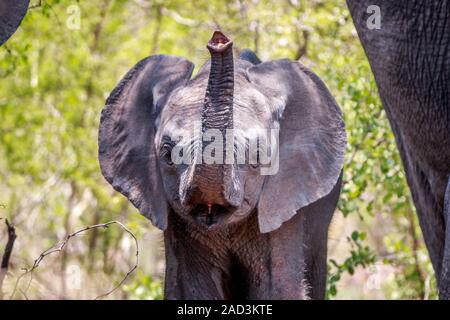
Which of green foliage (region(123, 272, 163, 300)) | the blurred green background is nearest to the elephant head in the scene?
green foliage (region(123, 272, 163, 300))

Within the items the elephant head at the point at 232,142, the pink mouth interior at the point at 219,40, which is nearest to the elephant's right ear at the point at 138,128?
the elephant head at the point at 232,142

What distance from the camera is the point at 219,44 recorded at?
4340 millimetres

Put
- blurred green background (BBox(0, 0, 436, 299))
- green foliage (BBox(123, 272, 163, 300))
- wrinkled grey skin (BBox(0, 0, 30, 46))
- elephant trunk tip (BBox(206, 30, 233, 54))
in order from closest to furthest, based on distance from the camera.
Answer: elephant trunk tip (BBox(206, 30, 233, 54))
wrinkled grey skin (BBox(0, 0, 30, 46))
green foliage (BBox(123, 272, 163, 300))
blurred green background (BBox(0, 0, 436, 299))

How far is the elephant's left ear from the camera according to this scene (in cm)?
532

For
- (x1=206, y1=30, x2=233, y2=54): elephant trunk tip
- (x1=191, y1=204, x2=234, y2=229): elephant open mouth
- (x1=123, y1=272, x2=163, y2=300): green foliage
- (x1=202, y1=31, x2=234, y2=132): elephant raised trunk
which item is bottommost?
(x1=123, y1=272, x2=163, y2=300): green foliage

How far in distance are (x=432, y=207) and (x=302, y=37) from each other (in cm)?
339

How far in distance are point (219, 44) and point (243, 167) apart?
709 mm

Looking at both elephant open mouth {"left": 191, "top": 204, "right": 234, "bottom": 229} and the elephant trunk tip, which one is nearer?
the elephant trunk tip

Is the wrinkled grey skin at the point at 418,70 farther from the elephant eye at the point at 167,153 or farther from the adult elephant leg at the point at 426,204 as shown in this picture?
the elephant eye at the point at 167,153

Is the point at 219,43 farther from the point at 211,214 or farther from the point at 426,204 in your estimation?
the point at 426,204

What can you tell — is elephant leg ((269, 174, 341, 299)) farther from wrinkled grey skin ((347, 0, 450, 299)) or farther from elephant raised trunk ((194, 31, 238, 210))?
elephant raised trunk ((194, 31, 238, 210))

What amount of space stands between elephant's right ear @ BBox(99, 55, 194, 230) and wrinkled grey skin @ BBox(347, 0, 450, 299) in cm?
86

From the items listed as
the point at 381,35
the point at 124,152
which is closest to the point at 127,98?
the point at 124,152

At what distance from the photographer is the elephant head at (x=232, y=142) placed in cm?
481
